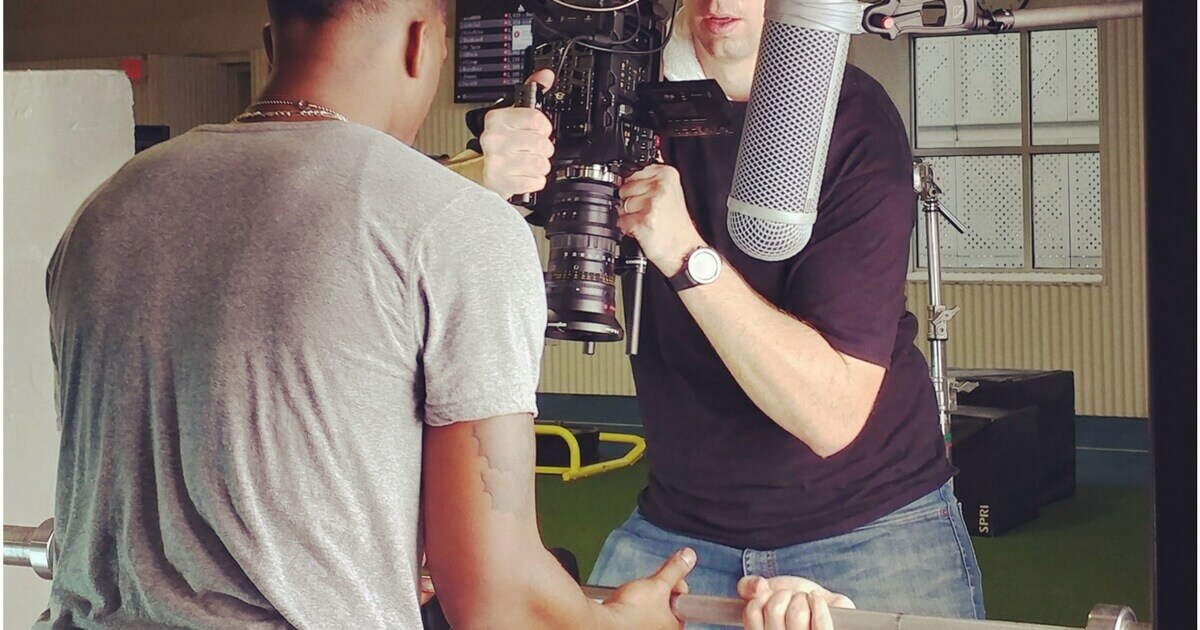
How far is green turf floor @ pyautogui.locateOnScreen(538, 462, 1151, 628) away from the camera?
122 cm

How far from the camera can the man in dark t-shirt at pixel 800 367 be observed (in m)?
1.29

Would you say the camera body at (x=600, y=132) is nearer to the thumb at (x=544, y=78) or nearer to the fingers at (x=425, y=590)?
the thumb at (x=544, y=78)

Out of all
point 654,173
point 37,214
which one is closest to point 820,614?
point 654,173

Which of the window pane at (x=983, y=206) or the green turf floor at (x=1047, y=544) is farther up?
the window pane at (x=983, y=206)

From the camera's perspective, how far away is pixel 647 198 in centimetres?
133

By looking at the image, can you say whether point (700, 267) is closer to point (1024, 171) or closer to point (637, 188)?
point (637, 188)

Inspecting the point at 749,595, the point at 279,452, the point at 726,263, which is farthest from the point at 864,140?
the point at 279,452

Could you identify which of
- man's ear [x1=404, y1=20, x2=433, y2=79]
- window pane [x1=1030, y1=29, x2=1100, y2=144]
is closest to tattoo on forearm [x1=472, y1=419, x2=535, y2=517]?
man's ear [x1=404, y1=20, x2=433, y2=79]

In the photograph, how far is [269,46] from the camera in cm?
129

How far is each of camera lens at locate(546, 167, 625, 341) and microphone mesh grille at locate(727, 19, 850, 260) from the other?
16cm

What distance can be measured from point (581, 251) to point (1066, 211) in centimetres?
48

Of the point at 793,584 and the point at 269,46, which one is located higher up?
the point at 269,46

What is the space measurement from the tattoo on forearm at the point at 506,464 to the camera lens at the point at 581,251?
207 millimetres

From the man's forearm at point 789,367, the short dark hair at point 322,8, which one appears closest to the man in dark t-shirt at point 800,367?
the man's forearm at point 789,367
